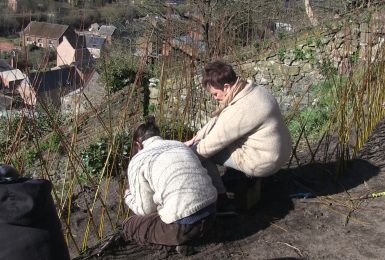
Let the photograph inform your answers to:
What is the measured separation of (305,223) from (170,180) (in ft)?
3.10

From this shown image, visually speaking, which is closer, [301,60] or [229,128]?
[229,128]

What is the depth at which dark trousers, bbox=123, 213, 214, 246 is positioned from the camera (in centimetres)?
242

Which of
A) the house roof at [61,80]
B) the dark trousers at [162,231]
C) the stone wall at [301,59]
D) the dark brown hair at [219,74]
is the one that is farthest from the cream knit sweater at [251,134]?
the stone wall at [301,59]

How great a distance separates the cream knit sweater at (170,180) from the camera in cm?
231

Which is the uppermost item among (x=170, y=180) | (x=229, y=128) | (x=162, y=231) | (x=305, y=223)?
(x=229, y=128)

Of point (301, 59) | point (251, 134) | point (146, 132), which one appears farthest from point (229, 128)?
point (301, 59)

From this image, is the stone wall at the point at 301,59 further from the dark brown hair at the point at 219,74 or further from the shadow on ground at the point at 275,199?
the dark brown hair at the point at 219,74

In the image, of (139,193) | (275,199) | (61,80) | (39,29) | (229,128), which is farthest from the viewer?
(39,29)

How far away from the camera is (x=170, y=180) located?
2301 mm

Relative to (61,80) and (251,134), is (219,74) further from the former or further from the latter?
(61,80)

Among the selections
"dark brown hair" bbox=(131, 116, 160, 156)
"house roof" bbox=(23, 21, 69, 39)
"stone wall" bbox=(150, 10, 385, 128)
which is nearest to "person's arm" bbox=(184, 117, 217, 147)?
"dark brown hair" bbox=(131, 116, 160, 156)

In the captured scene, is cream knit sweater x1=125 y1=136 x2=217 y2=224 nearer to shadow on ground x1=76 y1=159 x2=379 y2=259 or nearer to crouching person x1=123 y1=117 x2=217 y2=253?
crouching person x1=123 y1=117 x2=217 y2=253

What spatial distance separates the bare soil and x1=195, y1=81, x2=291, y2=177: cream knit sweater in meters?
0.31

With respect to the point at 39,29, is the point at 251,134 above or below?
below
